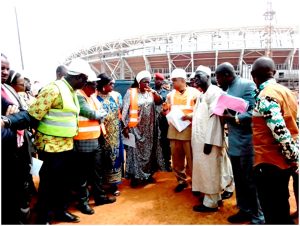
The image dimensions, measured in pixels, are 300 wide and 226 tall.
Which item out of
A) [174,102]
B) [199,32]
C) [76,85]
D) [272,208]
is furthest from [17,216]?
[199,32]

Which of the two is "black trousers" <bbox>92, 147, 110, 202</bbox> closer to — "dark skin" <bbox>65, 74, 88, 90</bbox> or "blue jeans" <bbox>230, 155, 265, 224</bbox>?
"dark skin" <bbox>65, 74, 88, 90</bbox>

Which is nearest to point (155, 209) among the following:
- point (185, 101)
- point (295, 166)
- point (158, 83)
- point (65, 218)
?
point (65, 218)

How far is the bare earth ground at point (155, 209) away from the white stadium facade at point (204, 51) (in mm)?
26973

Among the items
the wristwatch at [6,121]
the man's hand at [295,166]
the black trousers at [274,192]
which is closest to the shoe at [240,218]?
the black trousers at [274,192]

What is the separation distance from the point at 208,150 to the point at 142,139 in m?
1.53

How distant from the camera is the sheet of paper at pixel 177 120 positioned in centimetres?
411

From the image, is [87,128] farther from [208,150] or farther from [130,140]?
[208,150]

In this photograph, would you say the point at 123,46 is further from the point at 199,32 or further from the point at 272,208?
the point at 272,208

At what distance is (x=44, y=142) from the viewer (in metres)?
2.77

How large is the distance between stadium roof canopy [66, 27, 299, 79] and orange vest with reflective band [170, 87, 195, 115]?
86.9 feet

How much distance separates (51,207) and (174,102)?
2284 mm

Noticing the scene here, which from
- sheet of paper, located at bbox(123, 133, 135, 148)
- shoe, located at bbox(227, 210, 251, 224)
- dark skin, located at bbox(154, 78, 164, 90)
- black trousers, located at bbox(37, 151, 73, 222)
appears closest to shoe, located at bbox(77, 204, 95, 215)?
black trousers, located at bbox(37, 151, 73, 222)

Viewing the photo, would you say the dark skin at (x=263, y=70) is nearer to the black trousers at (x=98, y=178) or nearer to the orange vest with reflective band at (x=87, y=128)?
the orange vest with reflective band at (x=87, y=128)

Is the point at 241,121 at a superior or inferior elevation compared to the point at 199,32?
inferior
